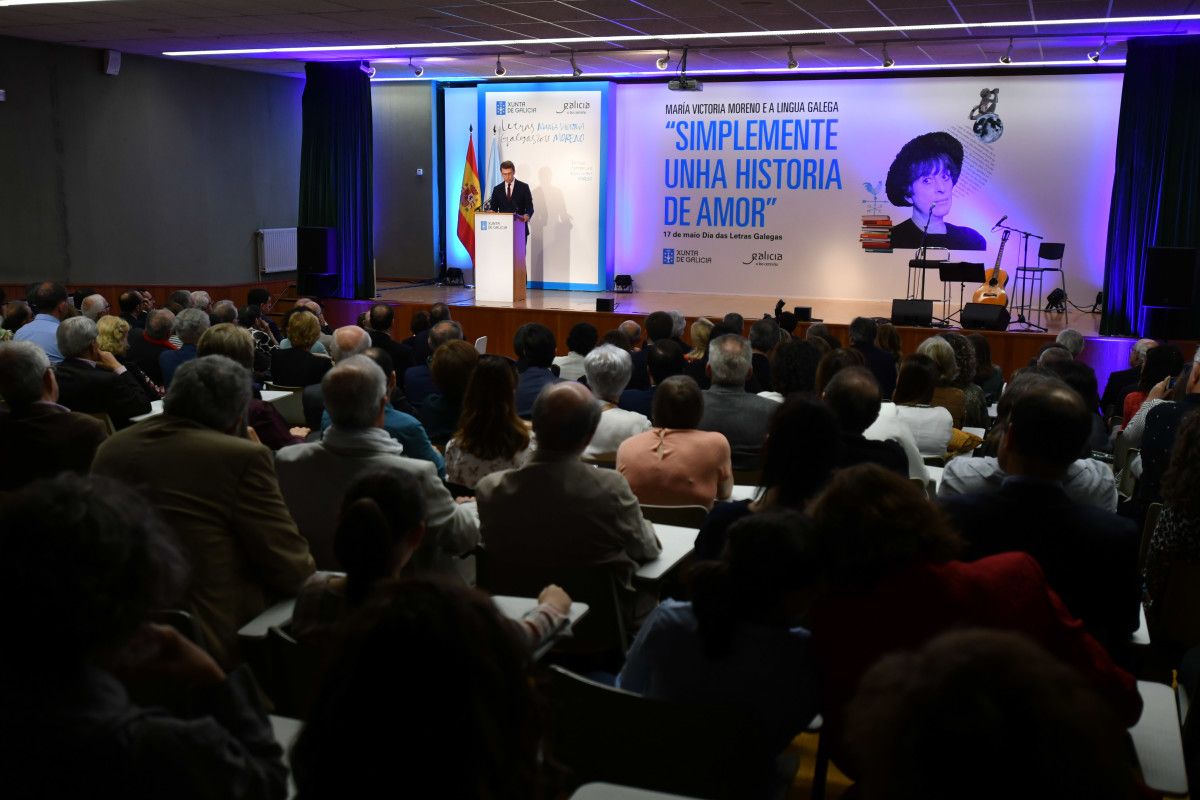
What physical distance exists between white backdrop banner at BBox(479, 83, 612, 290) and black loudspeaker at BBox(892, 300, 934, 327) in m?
4.68

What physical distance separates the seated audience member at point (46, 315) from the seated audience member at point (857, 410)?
4.91m

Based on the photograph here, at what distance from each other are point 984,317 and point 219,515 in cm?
902

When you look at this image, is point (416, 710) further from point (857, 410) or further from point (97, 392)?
point (97, 392)

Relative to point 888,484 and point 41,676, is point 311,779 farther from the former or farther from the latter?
point 888,484

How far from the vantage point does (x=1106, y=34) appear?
9633mm

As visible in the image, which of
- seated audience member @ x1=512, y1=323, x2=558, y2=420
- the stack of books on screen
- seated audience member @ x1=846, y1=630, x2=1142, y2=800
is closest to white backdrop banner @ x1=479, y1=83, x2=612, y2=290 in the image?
the stack of books on screen

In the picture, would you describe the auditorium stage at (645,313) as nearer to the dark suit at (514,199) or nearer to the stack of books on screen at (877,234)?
the stack of books on screen at (877,234)

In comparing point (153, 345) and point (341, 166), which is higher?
point (341, 166)

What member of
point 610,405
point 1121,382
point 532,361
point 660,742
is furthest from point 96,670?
point 1121,382

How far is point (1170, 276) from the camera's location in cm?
977

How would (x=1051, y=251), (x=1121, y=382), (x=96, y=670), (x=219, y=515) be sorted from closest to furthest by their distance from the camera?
(x=96, y=670) → (x=219, y=515) → (x=1121, y=382) → (x=1051, y=251)

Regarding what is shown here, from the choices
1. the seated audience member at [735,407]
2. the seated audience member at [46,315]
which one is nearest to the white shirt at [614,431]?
the seated audience member at [735,407]

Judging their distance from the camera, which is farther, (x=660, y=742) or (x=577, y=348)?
(x=577, y=348)

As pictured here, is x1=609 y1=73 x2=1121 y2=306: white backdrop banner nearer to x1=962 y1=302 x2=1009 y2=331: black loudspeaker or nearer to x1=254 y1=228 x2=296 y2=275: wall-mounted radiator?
x1=962 y1=302 x2=1009 y2=331: black loudspeaker
